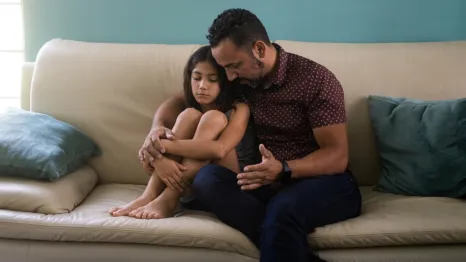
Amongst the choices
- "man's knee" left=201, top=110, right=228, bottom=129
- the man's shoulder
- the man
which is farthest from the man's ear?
"man's knee" left=201, top=110, right=228, bottom=129

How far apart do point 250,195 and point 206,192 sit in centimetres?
14

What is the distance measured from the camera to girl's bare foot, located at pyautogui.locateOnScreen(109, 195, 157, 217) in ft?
5.96

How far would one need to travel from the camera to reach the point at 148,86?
7.35ft

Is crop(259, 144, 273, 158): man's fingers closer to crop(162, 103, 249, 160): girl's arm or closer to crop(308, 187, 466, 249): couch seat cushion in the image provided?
crop(162, 103, 249, 160): girl's arm

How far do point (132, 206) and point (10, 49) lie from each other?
1230 mm

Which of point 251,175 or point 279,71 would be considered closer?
point 251,175

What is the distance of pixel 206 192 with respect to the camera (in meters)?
1.78

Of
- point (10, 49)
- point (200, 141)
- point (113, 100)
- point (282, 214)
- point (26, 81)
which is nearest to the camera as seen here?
point (282, 214)

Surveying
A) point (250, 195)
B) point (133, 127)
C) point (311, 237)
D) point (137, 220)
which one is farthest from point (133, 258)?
point (133, 127)

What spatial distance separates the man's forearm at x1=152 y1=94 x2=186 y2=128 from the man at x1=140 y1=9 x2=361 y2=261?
20mm

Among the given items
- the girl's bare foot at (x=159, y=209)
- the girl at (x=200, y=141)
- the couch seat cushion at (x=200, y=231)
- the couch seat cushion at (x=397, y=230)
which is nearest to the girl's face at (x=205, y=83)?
the girl at (x=200, y=141)

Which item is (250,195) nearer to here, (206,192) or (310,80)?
(206,192)

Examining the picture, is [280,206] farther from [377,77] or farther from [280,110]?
[377,77]

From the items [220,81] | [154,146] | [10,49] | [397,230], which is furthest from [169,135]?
[10,49]
